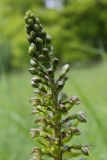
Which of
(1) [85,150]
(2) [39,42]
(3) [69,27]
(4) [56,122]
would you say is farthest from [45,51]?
(3) [69,27]

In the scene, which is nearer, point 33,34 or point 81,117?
point 33,34

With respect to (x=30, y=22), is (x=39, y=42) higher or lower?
lower

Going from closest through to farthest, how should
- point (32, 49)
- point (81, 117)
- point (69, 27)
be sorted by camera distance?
point (32, 49) < point (81, 117) < point (69, 27)

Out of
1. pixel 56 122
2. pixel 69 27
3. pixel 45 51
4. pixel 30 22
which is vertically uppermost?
pixel 69 27

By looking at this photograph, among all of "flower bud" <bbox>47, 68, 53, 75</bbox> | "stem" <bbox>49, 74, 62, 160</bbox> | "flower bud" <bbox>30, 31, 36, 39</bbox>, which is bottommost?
Result: "stem" <bbox>49, 74, 62, 160</bbox>

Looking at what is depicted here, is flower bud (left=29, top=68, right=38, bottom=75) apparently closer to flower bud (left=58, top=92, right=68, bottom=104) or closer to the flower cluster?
the flower cluster

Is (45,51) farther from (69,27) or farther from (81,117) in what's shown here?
(69,27)

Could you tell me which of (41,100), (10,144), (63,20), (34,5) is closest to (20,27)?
(34,5)

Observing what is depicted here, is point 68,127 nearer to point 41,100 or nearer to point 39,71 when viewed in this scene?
point 41,100

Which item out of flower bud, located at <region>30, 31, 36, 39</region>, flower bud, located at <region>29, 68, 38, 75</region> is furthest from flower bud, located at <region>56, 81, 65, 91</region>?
flower bud, located at <region>30, 31, 36, 39</region>
